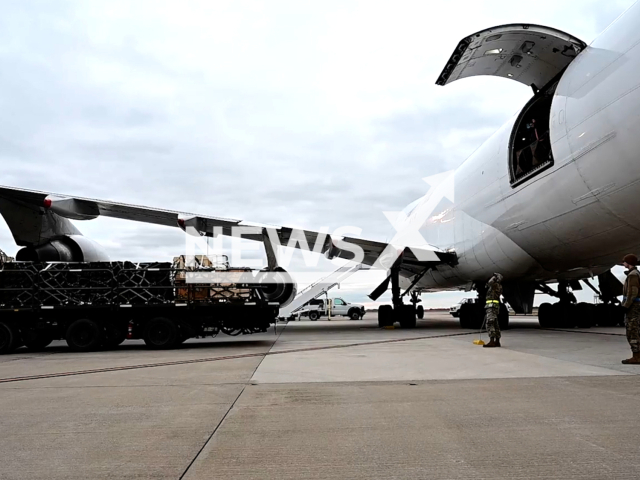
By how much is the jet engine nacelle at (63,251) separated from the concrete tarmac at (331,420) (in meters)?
6.26

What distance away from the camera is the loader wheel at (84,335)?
12273 millimetres

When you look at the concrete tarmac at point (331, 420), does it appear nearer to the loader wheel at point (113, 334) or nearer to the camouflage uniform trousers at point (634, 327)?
the camouflage uniform trousers at point (634, 327)

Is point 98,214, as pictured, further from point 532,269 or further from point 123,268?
point 532,269

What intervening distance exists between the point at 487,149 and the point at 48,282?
39.0 ft

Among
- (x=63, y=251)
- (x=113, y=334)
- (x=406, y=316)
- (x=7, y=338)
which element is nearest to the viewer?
(x=7, y=338)

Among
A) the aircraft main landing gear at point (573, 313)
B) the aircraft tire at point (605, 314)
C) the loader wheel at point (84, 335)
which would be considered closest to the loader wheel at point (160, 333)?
the loader wheel at point (84, 335)

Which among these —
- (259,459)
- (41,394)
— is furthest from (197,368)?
(259,459)

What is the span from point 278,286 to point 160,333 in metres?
3.01

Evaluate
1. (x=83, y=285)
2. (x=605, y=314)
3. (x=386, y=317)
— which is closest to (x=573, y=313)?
(x=605, y=314)

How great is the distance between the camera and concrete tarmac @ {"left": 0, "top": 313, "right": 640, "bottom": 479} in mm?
3393

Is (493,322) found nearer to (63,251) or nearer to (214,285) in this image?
(214,285)

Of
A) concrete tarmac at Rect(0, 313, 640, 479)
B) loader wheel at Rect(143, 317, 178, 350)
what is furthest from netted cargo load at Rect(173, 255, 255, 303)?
concrete tarmac at Rect(0, 313, 640, 479)

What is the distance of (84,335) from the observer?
1236 centimetres

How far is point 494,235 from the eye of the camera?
1395 centimetres
